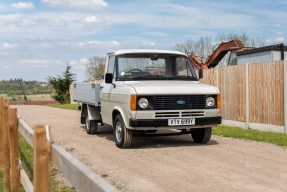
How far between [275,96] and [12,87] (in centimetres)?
5014

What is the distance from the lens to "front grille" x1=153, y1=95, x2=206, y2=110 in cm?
935

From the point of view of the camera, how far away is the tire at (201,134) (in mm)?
10344

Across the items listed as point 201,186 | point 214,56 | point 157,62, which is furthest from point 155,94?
point 214,56

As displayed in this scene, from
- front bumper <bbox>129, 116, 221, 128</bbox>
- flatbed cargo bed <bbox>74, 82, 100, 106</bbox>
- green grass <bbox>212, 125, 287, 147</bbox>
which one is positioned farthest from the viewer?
flatbed cargo bed <bbox>74, 82, 100, 106</bbox>

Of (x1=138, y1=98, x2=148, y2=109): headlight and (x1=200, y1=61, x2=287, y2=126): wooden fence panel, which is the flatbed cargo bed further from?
(x1=200, y1=61, x2=287, y2=126): wooden fence panel

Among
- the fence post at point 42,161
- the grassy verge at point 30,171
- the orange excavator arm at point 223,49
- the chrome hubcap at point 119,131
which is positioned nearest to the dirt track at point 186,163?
the chrome hubcap at point 119,131

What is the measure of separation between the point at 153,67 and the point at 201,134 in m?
2.07

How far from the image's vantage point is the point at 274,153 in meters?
9.11

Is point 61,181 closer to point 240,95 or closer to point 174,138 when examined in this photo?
point 174,138

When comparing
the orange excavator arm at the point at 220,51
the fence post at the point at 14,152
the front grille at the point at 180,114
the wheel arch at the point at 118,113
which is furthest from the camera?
the orange excavator arm at the point at 220,51

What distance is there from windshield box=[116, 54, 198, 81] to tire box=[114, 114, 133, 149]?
1095 mm

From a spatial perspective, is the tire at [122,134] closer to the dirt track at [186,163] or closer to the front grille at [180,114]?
the dirt track at [186,163]

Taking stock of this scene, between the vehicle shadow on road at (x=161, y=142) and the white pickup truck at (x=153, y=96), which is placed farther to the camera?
the vehicle shadow on road at (x=161, y=142)

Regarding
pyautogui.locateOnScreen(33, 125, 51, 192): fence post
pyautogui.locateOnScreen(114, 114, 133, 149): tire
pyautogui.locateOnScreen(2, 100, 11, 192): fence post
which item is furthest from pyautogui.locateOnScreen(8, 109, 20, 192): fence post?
pyautogui.locateOnScreen(114, 114, 133, 149): tire
